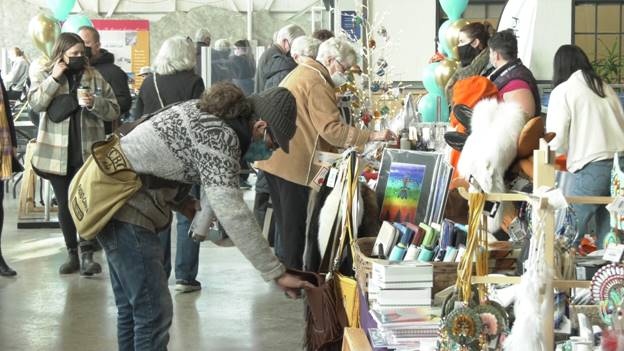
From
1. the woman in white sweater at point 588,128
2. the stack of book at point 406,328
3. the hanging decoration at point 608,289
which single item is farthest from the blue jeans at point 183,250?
the hanging decoration at point 608,289

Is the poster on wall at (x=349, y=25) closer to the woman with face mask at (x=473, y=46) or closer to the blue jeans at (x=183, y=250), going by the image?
the woman with face mask at (x=473, y=46)

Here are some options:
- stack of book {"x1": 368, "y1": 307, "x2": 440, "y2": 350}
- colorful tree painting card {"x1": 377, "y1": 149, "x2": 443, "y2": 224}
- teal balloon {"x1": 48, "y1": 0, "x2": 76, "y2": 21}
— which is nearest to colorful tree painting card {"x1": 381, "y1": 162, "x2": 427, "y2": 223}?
colorful tree painting card {"x1": 377, "y1": 149, "x2": 443, "y2": 224}

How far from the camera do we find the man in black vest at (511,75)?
4.68 meters

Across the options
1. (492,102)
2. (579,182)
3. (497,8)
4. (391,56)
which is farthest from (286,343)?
(497,8)

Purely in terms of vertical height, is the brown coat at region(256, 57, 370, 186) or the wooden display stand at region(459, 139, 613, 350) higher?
the brown coat at region(256, 57, 370, 186)

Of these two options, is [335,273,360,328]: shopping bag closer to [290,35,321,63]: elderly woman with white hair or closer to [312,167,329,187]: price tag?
[312,167,329,187]: price tag

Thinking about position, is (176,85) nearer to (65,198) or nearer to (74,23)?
(65,198)

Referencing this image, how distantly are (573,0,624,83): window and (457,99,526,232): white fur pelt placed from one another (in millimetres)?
9918

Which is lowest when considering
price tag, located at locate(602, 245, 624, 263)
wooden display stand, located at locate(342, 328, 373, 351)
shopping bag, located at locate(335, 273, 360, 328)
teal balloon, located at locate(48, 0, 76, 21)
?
wooden display stand, located at locate(342, 328, 373, 351)

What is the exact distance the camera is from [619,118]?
542cm

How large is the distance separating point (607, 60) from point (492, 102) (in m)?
10.2

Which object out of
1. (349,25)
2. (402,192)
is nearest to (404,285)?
(402,192)

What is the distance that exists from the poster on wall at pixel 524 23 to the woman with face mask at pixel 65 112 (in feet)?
11.3

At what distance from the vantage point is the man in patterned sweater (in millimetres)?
3080
